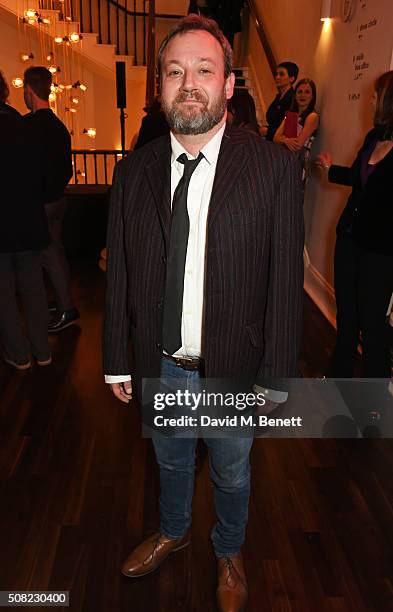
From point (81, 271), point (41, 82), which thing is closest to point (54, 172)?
point (41, 82)

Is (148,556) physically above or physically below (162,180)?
below

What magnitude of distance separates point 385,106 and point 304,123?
2.25 meters

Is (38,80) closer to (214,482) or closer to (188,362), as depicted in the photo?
(188,362)

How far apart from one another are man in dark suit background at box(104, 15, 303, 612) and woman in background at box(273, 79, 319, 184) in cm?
305

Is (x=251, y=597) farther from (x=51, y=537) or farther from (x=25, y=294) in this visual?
(x=25, y=294)

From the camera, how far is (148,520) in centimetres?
202

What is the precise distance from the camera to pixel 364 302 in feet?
8.08

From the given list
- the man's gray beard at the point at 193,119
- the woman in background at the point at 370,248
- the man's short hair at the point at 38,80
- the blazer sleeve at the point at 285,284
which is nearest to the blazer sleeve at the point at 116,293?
the man's gray beard at the point at 193,119

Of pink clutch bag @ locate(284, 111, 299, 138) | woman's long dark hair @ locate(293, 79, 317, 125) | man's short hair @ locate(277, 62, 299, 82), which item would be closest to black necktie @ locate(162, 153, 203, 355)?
pink clutch bag @ locate(284, 111, 299, 138)

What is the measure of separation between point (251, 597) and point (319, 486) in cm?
64

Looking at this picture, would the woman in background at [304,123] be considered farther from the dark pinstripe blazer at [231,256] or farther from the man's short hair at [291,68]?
the dark pinstripe blazer at [231,256]

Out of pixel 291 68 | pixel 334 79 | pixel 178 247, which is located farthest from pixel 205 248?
pixel 291 68

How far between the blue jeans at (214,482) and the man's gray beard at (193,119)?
67 centimetres

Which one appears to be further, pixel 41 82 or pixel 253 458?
pixel 41 82
